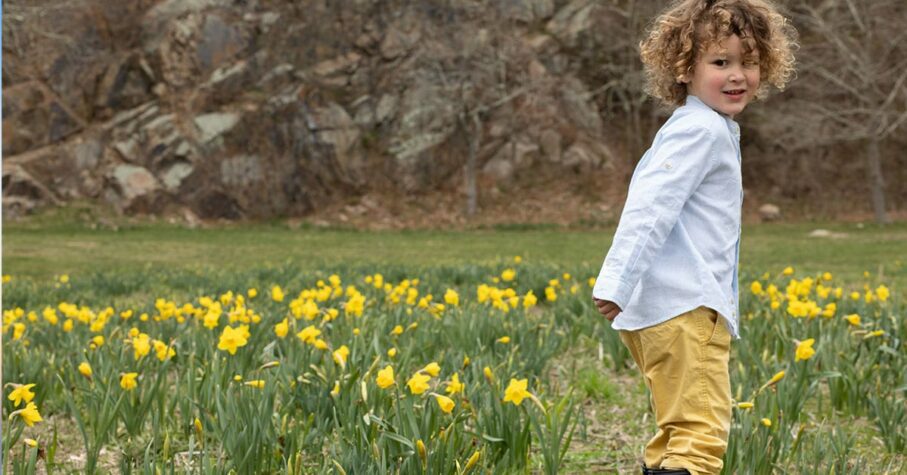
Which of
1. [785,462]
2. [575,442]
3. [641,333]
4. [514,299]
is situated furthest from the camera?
[514,299]

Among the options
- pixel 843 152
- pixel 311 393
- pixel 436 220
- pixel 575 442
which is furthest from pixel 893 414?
pixel 843 152

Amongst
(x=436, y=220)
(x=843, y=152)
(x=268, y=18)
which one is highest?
(x=268, y=18)

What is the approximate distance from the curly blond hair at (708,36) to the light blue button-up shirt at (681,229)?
0.39 ft

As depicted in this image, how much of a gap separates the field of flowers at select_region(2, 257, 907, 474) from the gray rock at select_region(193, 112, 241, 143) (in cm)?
1702

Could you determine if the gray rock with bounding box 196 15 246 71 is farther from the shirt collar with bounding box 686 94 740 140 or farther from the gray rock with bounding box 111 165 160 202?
the shirt collar with bounding box 686 94 740 140

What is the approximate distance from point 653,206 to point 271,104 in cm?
2118

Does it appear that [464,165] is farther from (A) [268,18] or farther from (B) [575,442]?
(B) [575,442]

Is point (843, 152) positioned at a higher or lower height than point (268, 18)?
lower

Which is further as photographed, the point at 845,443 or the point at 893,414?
the point at 893,414

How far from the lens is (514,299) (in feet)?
14.6

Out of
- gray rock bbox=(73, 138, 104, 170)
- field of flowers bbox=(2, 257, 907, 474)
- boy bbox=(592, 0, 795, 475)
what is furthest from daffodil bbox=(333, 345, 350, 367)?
gray rock bbox=(73, 138, 104, 170)

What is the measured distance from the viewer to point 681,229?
2.12m

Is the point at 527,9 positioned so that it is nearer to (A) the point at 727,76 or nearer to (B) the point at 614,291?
(A) the point at 727,76

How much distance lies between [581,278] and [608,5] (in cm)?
2004
